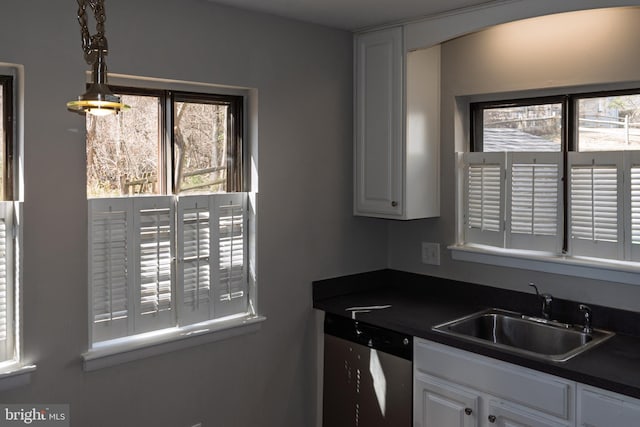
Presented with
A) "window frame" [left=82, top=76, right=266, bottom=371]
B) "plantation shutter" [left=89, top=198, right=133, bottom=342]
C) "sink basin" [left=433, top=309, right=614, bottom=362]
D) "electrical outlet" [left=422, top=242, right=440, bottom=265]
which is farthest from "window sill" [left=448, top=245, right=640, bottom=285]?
"plantation shutter" [left=89, top=198, right=133, bottom=342]

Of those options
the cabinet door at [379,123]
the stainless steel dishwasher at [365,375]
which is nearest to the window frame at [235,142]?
the cabinet door at [379,123]

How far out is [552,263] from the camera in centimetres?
298

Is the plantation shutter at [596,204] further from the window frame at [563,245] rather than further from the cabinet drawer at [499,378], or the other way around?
the cabinet drawer at [499,378]

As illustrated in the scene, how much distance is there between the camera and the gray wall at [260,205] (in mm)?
2361

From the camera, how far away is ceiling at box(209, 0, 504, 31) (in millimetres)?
2795

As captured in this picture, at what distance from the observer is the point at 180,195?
9.24 feet

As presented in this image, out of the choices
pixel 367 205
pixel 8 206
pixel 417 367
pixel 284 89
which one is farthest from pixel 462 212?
pixel 8 206

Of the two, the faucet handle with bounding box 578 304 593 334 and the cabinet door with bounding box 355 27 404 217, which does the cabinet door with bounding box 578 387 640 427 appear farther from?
the cabinet door with bounding box 355 27 404 217

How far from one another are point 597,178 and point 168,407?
222 cm

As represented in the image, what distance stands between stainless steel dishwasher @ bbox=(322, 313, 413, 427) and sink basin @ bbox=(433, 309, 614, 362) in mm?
278

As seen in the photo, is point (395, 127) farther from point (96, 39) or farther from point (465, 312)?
point (96, 39)

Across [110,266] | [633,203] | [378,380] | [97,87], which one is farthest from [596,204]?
[97,87]

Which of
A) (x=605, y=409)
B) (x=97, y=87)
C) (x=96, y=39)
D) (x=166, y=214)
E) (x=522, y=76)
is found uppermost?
(x=522, y=76)

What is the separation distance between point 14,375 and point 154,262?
0.71 m
